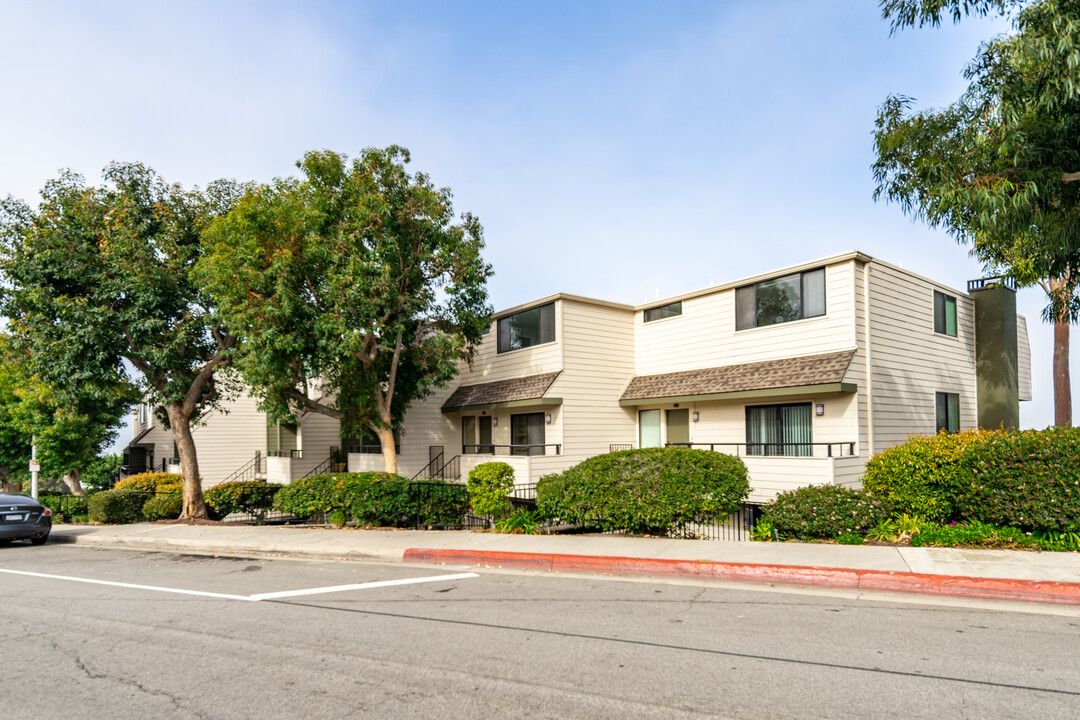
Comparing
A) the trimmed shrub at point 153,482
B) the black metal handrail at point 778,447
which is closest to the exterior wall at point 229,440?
the trimmed shrub at point 153,482

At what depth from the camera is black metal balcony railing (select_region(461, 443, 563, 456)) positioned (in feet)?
64.4

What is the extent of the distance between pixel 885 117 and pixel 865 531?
27.4 ft

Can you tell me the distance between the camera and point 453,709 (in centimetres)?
470

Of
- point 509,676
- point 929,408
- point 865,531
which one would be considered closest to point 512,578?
point 509,676

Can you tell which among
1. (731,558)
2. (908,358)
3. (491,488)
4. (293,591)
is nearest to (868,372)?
(908,358)

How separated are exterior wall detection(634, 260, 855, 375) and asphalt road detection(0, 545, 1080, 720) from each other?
10.1m

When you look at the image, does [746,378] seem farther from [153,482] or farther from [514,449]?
[153,482]

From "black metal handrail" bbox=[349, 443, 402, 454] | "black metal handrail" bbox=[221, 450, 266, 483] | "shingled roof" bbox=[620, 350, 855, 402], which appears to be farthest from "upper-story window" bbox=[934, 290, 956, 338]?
"black metal handrail" bbox=[221, 450, 266, 483]

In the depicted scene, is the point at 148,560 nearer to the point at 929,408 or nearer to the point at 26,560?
the point at 26,560

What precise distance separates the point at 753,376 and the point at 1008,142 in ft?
26.6

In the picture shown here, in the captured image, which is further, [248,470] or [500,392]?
[248,470]

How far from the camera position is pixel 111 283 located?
1827 cm

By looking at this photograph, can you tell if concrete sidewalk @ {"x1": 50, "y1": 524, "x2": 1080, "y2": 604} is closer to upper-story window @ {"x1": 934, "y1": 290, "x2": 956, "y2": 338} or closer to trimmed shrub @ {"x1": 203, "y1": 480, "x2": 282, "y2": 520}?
trimmed shrub @ {"x1": 203, "y1": 480, "x2": 282, "y2": 520}

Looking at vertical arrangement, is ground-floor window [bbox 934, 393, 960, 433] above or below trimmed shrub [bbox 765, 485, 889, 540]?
above
